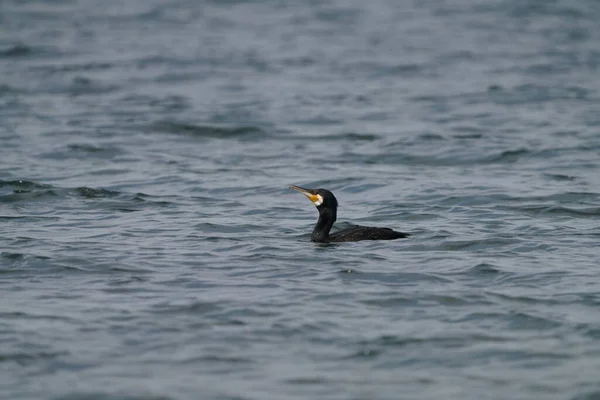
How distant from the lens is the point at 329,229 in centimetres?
1380

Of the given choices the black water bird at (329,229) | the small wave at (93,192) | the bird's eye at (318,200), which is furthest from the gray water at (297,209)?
the bird's eye at (318,200)

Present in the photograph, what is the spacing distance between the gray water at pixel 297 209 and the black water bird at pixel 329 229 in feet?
0.66

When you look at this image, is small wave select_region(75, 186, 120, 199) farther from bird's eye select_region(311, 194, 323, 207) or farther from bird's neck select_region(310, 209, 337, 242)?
bird's neck select_region(310, 209, 337, 242)

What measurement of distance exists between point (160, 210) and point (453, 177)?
4657 millimetres

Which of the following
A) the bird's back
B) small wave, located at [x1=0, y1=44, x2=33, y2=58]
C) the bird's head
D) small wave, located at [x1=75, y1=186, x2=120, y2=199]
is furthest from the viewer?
small wave, located at [x1=0, y1=44, x2=33, y2=58]

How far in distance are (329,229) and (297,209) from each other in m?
2.55

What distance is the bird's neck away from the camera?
13.7m

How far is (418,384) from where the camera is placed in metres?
8.89

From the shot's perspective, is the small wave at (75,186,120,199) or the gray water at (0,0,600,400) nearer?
the gray water at (0,0,600,400)

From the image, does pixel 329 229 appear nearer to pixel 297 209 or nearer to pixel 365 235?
pixel 365 235

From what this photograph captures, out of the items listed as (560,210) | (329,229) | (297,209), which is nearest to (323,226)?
(329,229)

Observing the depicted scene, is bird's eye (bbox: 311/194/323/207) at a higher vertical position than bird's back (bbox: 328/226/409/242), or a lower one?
higher

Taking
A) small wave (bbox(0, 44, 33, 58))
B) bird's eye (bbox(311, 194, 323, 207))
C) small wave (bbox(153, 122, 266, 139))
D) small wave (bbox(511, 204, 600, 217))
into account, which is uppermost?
small wave (bbox(0, 44, 33, 58))

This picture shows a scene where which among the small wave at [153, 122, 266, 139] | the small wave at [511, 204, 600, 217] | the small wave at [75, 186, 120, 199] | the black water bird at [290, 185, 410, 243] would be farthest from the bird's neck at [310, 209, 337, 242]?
the small wave at [153, 122, 266, 139]
